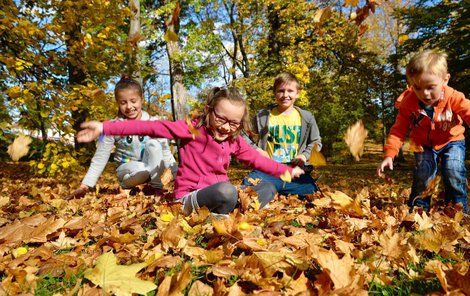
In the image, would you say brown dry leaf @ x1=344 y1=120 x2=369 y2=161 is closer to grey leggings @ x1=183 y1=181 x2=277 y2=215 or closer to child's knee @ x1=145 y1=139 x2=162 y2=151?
grey leggings @ x1=183 y1=181 x2=277 y2=215

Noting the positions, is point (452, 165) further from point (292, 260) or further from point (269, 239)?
point (292, 260)

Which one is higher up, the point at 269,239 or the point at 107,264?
the point at 107,264

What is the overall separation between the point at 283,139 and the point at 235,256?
8.77 ft

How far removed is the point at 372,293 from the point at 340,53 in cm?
1532

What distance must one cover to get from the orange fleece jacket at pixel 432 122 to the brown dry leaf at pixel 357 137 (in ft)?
1.05

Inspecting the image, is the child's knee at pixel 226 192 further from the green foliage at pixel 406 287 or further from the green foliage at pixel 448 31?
the green foliage at pixel 448 31

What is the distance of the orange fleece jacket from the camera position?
116 inches

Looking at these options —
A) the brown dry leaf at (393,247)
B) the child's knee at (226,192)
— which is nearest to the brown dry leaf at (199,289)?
the brown dry leaf at (393,247)

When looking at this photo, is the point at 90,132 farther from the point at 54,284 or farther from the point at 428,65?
the point at 428,65

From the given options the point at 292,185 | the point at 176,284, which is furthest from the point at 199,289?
the point at 292,185

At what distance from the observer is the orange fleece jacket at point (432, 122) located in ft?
9.64

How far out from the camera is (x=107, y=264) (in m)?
1.43

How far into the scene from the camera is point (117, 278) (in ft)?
4.58

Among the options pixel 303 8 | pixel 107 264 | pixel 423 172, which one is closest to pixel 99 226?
pixel 107 264
